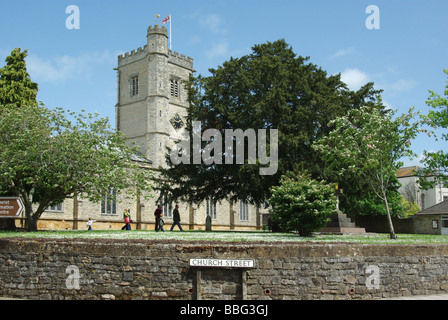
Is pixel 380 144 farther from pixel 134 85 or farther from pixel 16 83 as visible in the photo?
pixel 134 85

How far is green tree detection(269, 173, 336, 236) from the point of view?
1931 cm

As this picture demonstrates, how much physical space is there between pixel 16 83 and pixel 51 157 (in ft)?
37.7

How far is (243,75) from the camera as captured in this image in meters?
29.6

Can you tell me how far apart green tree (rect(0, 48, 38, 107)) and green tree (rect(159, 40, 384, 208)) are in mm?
11196

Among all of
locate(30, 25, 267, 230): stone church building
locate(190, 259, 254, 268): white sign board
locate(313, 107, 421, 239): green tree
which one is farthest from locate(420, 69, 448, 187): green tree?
locate(30, 25, 267, 230): stone church building

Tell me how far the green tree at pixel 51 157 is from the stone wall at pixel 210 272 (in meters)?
10.9

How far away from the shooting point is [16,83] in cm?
3027

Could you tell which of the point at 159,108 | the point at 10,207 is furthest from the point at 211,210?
the point at 10,207

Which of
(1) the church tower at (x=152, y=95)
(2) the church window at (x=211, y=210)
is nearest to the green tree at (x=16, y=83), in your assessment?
(1) the church tower at (x=152, y=95)

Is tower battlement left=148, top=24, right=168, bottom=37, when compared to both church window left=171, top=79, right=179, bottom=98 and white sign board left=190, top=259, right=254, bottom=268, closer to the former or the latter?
church window left=171, top=79, right=179, bottom=98

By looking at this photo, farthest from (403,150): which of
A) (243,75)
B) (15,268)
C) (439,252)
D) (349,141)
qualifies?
(15,268)

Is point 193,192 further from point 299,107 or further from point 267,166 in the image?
point 299,107
